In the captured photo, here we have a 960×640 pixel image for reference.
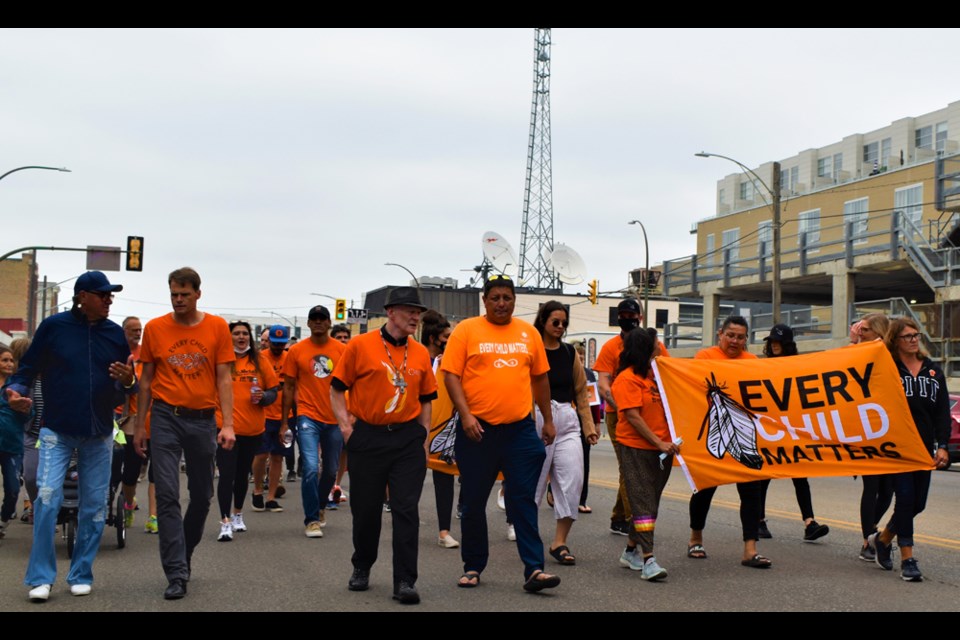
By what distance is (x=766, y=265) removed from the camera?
44750mm

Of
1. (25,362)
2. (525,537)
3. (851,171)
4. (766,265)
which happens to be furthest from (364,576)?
(851,171)

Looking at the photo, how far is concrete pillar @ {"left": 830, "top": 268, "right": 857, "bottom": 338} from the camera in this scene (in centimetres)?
3884

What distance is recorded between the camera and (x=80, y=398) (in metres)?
7.39

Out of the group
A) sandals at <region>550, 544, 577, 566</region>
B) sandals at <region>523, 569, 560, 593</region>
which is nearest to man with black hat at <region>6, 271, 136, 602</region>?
sandals at <region>523, 569, 560, 593</region>

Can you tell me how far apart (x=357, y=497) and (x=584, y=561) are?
2.28 metres

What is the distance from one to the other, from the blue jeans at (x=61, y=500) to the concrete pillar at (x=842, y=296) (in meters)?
34.3

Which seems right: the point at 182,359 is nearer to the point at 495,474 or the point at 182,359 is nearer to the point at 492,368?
the point at 492,368

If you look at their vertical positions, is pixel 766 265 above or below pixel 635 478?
above

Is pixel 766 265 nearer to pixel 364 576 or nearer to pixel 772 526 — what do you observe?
pixel 772 526

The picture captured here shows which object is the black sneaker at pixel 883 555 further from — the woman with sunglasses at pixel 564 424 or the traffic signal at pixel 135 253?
the traffic signal at pixel 135 253

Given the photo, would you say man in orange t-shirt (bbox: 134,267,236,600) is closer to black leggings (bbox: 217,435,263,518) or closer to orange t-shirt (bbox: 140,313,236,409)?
orange t-shirt (bbox: 140,313,236,409)

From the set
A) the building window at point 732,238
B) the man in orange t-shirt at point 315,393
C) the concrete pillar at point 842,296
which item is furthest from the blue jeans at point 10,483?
the building window at point 732,238

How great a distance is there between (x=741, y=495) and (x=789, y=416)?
0.82 m

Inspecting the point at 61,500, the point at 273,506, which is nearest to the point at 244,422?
the point at 273,506
